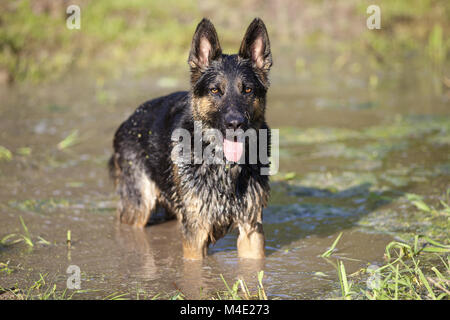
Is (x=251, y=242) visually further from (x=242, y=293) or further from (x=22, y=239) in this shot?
(x=22, y=239)

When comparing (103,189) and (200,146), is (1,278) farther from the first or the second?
(103,189)

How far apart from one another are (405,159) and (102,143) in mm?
4738

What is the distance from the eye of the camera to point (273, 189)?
7.72 m

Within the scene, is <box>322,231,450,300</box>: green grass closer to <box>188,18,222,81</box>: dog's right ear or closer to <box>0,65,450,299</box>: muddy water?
<box>0,65,450,299</box>: muddy water

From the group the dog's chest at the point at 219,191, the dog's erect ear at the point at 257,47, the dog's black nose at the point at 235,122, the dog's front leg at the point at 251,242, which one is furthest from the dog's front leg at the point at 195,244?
the dog's erect ear at the point at 257,47

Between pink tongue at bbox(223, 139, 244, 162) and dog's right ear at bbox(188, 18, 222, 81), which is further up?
dog's right ear at bbox(188, 18, 222, 81)

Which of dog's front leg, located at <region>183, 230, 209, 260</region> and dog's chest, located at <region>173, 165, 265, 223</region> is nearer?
dog's chest, located at <region>173, 165, 265, 223</region>

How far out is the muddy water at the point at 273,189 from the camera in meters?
5.41

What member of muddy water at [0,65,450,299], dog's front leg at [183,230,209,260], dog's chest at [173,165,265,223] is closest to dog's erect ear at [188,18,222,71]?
dog's chest at [173,165,265,223]

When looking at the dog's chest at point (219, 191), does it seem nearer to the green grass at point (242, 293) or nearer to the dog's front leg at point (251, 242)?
the dog's front leg at point (251, 242)

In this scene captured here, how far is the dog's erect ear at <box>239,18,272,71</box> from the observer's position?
17.7 ft

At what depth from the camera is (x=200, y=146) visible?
5328 millimetres

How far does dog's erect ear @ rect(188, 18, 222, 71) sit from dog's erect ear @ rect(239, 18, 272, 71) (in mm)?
246
